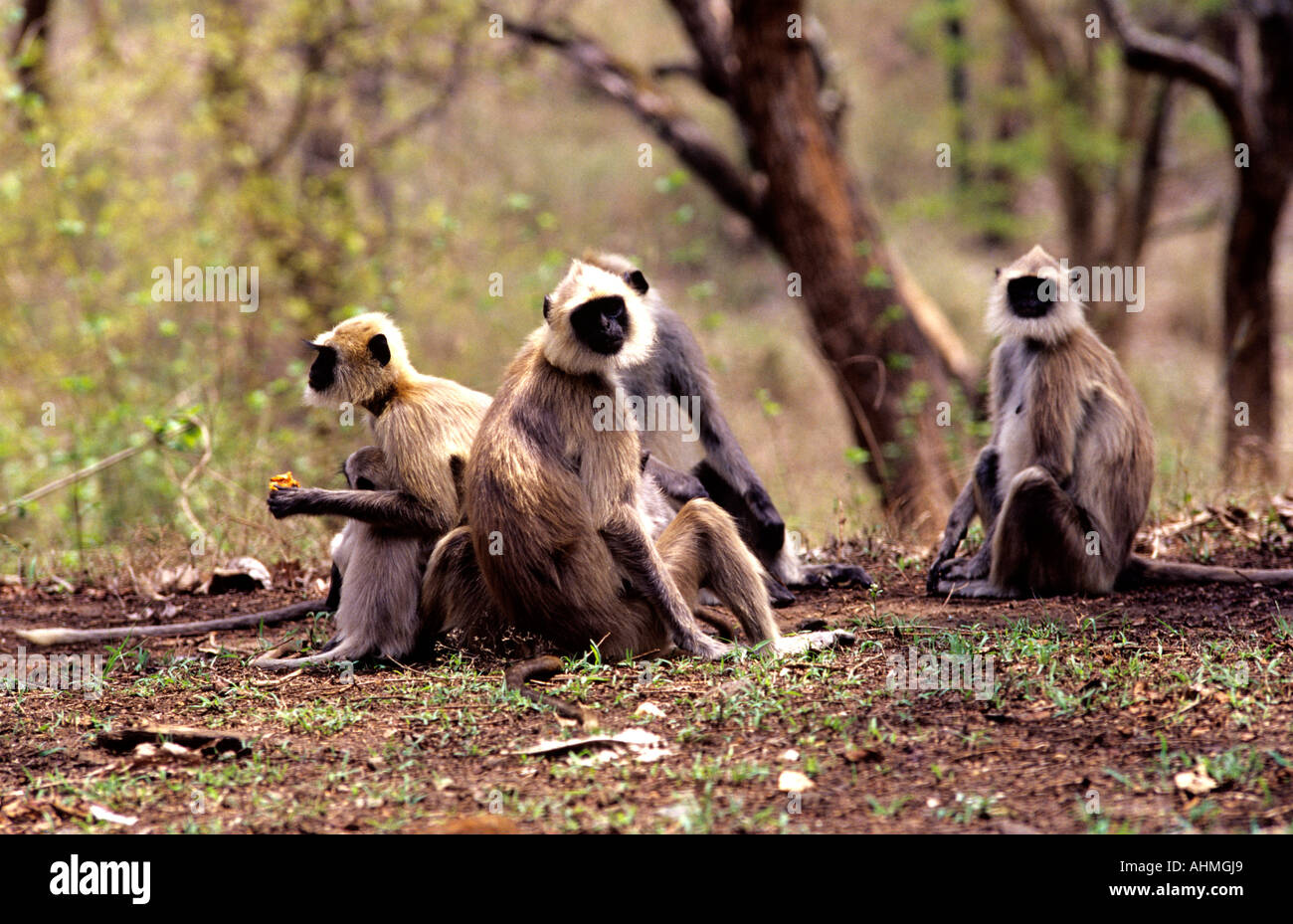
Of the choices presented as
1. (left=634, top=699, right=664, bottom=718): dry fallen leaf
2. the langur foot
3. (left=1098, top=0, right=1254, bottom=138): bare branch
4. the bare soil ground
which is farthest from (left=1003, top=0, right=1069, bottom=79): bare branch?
(left=634, top=699, right=664, bottom=718): dry fallen leaf

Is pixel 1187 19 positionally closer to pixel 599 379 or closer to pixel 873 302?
pixel 873 302

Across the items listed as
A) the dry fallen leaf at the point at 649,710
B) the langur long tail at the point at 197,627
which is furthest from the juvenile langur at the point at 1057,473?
the langur long tail at the point at 197,627

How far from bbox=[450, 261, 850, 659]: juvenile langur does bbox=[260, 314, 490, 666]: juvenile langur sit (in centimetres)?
30

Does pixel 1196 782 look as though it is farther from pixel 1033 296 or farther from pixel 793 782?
pixel 1033 296

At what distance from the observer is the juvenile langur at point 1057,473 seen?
17.3 ft

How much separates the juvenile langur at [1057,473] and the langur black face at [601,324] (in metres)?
1.83

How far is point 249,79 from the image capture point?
12.2 metres

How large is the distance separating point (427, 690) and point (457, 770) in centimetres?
80

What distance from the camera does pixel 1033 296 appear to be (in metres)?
5.52

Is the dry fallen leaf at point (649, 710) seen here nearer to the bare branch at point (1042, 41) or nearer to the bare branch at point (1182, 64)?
the bare branch at point (1182, 64)

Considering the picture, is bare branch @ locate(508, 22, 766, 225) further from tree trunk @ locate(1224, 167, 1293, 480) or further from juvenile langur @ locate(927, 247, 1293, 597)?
juvenile langur @ locate(927, 247, 1293, 597)

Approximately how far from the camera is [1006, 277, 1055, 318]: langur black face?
550 cm

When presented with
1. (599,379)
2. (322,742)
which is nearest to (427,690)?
(322,742)
